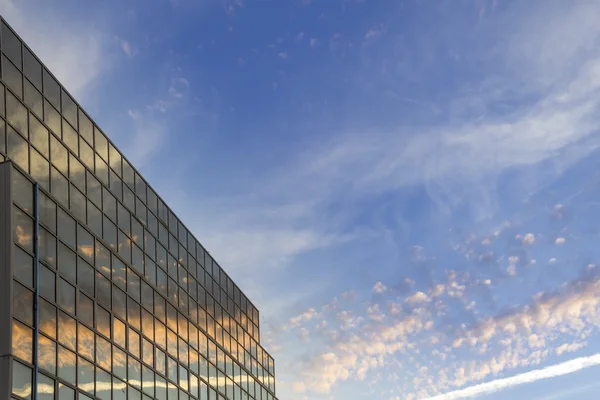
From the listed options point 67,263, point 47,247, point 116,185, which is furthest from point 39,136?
point 116,185

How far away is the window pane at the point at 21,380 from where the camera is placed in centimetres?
2498

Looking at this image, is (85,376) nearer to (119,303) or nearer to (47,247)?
(47,247)

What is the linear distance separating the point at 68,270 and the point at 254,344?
96.8ft

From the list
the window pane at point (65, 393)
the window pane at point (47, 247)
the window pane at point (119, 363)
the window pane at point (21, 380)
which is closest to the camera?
the window pane at point (21, 380)

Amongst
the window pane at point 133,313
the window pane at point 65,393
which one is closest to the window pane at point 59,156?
the window pane at point 133,313

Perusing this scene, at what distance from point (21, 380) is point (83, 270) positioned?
23.5ft

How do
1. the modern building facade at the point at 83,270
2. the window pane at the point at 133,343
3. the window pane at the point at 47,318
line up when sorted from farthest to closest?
the window pane at the point at 133,343
the window pane at the point at 47,318
the modern building facade at the point at 83,270

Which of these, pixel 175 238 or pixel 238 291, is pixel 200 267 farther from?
pixel 238 291

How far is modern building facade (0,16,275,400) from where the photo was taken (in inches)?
1058

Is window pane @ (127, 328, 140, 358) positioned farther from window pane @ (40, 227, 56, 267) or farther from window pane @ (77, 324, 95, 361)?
window pane @ (40, 227, 56, 267)

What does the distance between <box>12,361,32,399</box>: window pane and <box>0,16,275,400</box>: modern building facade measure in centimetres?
3

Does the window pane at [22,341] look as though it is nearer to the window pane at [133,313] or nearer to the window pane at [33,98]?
the window pane at [133,313]

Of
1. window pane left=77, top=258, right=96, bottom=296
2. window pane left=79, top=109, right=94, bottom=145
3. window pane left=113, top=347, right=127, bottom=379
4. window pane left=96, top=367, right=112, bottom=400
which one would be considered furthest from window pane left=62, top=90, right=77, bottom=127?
A: window pane left=96, top=367, right=112, bottom=400

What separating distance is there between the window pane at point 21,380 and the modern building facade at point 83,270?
0.11 ft
